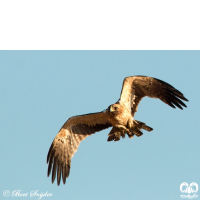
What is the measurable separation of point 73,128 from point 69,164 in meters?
1.25

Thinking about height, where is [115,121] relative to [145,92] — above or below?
below

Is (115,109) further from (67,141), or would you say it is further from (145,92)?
(67,141)

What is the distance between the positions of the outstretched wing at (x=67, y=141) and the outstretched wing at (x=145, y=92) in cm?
124

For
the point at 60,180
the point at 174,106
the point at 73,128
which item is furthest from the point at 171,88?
the point at 60,180

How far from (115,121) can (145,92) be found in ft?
4.85

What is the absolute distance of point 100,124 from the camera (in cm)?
1254

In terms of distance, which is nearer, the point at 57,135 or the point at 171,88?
the point at 171,88

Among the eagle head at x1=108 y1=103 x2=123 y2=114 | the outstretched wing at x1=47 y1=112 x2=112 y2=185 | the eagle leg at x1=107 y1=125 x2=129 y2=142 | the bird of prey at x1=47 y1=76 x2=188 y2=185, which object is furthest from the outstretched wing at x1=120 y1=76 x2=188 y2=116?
the outstretched wing at x1=47 y1=112 x2=112 y2=185

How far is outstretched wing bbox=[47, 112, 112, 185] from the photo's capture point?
41.1ft

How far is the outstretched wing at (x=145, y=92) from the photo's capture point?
11.7 meters

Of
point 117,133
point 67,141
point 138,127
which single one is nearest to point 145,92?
point 138,127

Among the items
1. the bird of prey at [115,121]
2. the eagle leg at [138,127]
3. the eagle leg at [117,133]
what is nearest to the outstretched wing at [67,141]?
the bird of prey at [115,121]

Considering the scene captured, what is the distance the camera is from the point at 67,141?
12648 millimetres

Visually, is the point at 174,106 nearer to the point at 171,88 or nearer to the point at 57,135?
the point at 171,88
